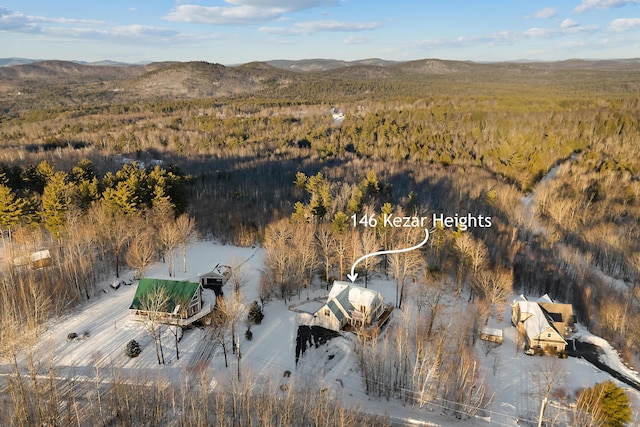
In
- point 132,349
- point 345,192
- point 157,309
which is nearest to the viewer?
point 132,349

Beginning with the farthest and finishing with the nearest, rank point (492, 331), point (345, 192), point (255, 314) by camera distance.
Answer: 1. point (345, 192)
2. point (255, 314)
3. point (492, 331)

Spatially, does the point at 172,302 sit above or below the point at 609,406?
above

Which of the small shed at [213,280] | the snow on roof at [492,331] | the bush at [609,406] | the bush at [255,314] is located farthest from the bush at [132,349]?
the bush at [609,406]

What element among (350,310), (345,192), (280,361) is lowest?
(280,361)

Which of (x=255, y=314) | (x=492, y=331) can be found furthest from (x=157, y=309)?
(x=492, y=331)

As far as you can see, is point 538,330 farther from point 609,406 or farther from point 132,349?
point 132,349

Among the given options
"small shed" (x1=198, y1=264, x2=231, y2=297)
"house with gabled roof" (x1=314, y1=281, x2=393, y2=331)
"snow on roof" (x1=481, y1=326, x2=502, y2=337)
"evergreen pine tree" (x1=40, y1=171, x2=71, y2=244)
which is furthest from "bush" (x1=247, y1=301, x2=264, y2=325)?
"evergreen pine tree" (x1=40, y1=171, x2=71, y2=244)

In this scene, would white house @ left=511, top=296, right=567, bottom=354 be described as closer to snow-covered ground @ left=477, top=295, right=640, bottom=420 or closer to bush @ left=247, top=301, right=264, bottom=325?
snow-covered ground @ left=477, top=295, right=640, bottom=420
